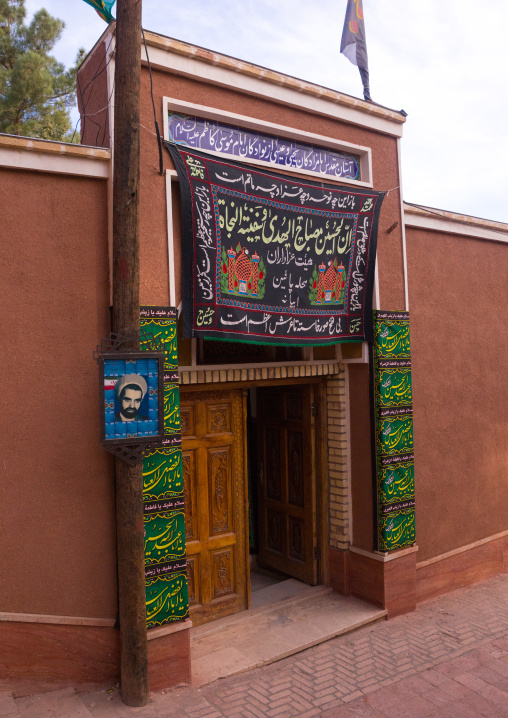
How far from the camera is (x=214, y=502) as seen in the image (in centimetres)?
604

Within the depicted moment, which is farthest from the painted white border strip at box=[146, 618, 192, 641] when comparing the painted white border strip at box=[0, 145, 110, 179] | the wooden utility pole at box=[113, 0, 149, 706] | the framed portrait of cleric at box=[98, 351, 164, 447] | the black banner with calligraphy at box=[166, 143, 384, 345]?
the painted white border strip at box=[0, 145, 110, 179]

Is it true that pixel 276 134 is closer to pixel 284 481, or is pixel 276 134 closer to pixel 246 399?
pixel 246 399

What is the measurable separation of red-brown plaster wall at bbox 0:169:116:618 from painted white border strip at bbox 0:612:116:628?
4cm

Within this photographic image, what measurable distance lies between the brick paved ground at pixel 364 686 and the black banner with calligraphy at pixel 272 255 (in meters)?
2.90

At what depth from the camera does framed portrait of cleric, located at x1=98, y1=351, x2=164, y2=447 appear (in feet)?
14.3

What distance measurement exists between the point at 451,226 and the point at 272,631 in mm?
5079

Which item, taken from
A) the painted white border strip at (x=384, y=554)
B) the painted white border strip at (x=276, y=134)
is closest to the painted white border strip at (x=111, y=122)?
the painted white border strip at (x=276, y=134)

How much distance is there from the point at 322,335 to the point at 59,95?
495 inches

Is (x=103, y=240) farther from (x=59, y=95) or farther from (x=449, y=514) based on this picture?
(x=59, y=95)

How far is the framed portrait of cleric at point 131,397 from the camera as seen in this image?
437cm

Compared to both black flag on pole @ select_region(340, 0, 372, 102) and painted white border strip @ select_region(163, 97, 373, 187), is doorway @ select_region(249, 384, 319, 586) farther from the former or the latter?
black flag on pole @ select_region(340, 0, 372, 102)

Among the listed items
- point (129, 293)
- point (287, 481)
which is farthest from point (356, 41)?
point (287, 481)

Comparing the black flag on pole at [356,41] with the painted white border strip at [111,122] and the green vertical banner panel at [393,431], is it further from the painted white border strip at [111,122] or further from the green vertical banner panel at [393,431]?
the painted white border strip at [111,122]

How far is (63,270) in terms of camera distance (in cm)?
460
